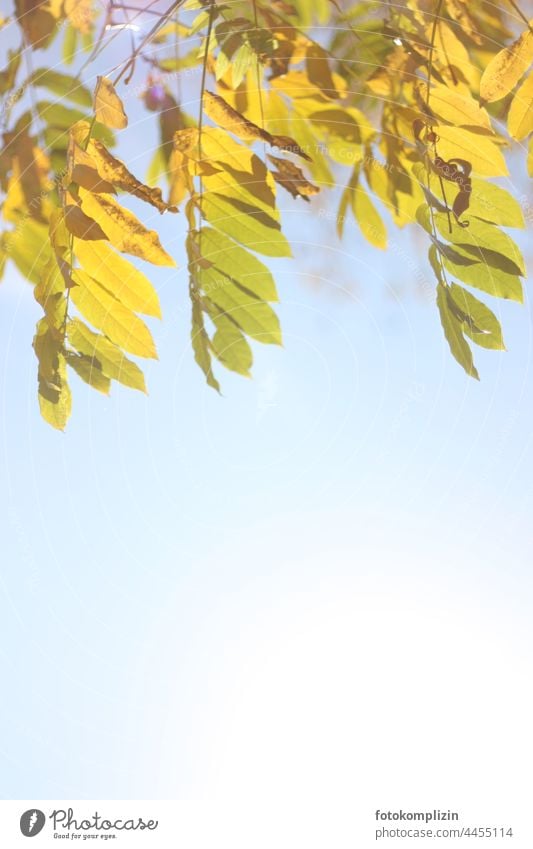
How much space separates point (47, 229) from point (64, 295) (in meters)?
A: 0.05

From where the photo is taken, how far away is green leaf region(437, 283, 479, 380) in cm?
42

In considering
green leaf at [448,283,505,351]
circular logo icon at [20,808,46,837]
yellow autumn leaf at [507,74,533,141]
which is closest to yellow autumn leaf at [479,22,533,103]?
yellow autumn leaf at [507,74,533,141]

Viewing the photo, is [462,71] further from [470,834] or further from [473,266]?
[470,834]

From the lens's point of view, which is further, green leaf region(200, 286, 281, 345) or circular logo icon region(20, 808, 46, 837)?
circular logo icon region(20, 808, 46, 837)

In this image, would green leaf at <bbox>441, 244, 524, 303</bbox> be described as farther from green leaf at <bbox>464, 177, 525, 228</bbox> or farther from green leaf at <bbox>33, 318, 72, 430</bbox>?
green leaf at <bbox>33, 318, 72, 430</bbox>

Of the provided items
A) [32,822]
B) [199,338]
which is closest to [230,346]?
[199,338]

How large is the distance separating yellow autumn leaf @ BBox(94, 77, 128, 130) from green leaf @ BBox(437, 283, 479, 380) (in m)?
0.22

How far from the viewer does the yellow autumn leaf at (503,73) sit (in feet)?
1.39

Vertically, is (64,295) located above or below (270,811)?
above

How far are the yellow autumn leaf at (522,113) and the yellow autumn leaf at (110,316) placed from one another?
0.84 feet

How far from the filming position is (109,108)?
1.49 feet

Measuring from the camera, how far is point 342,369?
70 cm

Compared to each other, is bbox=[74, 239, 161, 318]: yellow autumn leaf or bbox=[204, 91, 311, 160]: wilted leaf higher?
bbox=[204, 91, 311, 160]: wilted leaf

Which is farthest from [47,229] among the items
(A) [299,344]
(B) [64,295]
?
(A) [299,344]
